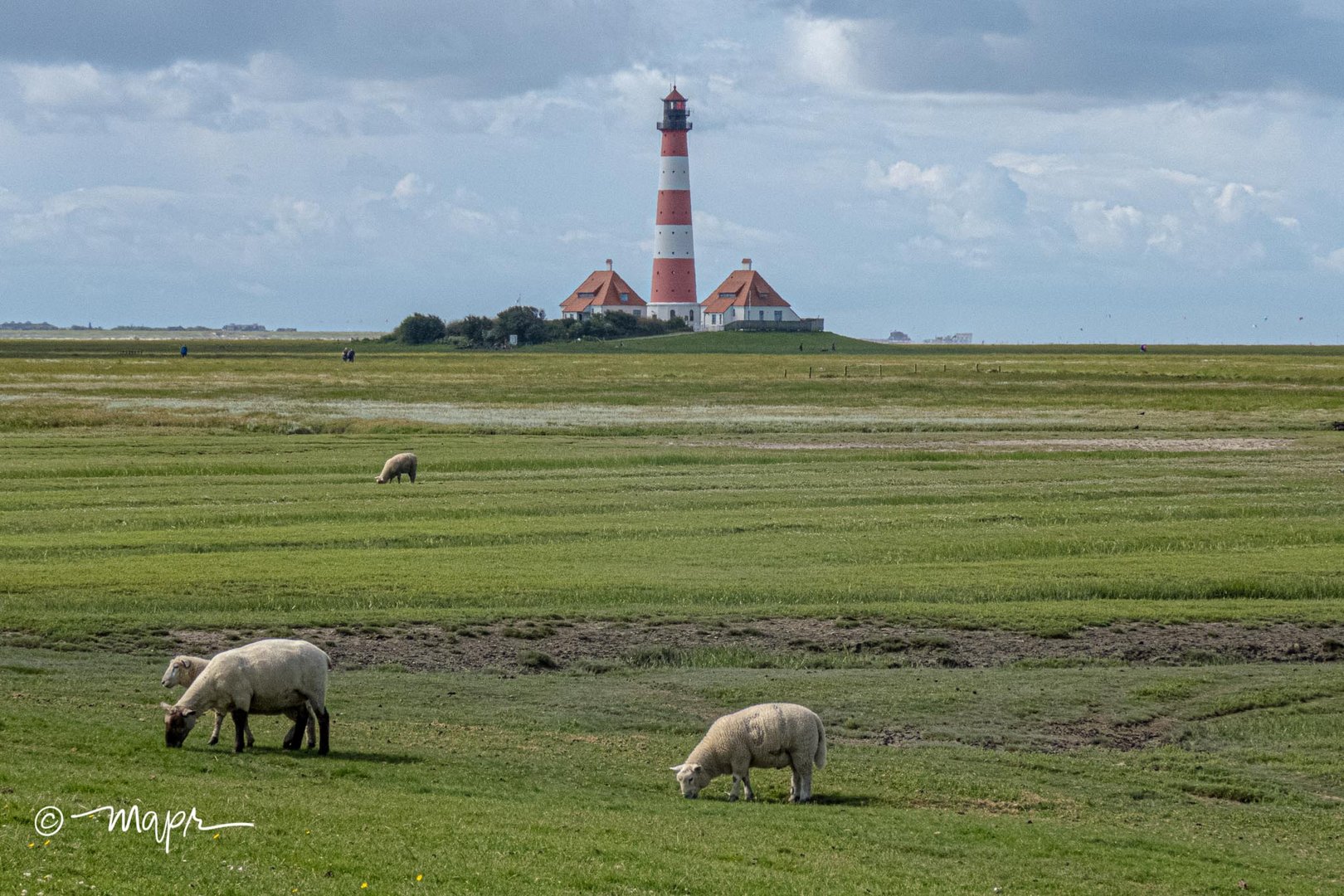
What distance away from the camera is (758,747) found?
48.6 feet

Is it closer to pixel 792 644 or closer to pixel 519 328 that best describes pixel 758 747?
pixel 792 644

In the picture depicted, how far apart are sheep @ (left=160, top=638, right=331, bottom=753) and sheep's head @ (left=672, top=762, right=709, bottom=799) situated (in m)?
3.92

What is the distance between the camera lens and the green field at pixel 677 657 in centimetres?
1227

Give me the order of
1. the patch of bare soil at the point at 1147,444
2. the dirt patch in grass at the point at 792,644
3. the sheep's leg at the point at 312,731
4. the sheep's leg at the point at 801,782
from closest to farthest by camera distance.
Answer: the sheep's leg at the point at 801,782 → the sheep's leg at the point at 312,731 → the dirt patch in grass at the point at 792,644 → the patch of bare soil at the point at 1147,444

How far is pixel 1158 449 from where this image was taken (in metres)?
56.1

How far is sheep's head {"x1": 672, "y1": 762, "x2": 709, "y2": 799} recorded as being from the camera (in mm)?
14656

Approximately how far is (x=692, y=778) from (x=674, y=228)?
163 metres

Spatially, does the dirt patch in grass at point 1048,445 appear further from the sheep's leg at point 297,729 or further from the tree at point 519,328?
the tree at point 519,328

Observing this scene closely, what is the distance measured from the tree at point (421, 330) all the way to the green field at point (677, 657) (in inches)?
5401

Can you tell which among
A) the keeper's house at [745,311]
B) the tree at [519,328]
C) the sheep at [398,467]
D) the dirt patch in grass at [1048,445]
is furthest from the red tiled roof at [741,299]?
the sheep at [398,467]

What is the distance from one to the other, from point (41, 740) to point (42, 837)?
4.46 m

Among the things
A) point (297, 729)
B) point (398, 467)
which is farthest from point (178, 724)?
point (398, 467)

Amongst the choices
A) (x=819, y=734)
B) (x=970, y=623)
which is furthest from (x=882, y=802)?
(x=970, y=623)

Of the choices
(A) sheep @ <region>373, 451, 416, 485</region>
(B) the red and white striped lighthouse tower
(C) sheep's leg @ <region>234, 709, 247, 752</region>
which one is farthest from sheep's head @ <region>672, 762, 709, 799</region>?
(B) the red and white striped lighthouse tower
